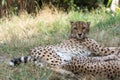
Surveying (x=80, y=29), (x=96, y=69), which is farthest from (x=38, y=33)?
(x=96, y=69)

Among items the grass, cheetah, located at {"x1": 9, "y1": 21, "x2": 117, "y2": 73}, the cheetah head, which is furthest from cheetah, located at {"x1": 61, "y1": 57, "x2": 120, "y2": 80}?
the cheetah head

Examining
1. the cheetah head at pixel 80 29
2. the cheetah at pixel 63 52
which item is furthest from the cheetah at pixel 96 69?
the cheetah head at pixel 80 29

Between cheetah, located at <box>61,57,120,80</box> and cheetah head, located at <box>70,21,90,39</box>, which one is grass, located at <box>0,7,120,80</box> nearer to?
cheetah, located at <box>61,57,120,80</box>

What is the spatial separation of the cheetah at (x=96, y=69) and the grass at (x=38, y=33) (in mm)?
353

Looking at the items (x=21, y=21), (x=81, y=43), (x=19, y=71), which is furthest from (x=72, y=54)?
(x=21, y=21)

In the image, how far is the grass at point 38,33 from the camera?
4.75m

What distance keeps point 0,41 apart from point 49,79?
7.29 ft

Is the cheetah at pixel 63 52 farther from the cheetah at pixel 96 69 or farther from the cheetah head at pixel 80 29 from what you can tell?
the cheetah at pixel 96 69

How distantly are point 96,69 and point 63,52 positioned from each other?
858 millimetres

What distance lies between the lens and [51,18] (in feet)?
25.5

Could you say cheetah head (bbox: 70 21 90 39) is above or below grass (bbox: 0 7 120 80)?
above

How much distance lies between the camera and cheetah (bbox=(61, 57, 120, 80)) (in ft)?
14.5

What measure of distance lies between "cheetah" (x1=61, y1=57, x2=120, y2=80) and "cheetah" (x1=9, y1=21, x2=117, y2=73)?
0.21 metres

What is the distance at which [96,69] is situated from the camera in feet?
14.6
